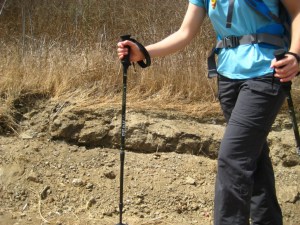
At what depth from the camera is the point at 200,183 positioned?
4.26 metres

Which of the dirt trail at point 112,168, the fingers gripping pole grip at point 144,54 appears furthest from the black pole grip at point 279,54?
the dirt trail at point 112,168

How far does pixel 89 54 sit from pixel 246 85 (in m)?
3.54

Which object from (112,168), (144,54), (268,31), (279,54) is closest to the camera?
(279,54)

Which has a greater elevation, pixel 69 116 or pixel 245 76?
pixel 245 76

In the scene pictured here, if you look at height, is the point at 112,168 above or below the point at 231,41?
below

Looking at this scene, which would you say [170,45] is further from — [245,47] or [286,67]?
[286,67]

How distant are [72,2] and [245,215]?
610 cm

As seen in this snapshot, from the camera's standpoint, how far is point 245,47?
2.37 metres

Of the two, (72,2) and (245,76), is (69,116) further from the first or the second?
(72,2)

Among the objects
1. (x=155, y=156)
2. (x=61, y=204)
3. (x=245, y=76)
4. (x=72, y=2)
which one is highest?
(x=72, y=2)

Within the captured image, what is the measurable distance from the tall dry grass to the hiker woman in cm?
243

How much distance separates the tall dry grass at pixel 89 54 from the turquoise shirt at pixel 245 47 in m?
2.41

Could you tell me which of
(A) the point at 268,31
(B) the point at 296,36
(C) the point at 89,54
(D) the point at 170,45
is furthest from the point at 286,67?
(C) the point at 89,54

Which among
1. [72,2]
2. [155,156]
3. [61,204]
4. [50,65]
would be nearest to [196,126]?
[155,156]
